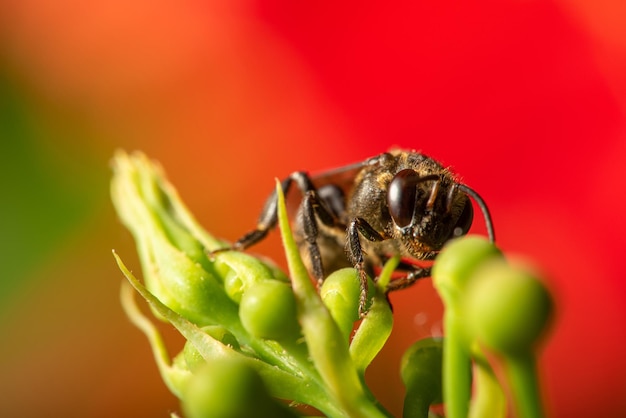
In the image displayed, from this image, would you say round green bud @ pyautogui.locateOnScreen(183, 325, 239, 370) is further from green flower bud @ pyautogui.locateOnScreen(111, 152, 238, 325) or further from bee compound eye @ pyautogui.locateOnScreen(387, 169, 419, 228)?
bee compound eye @ pyautogui.locateOnScreen(387, 169, 419, 228)

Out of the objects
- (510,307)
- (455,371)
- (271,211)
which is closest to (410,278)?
(271,211)

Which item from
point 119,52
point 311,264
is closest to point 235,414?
point 311,264

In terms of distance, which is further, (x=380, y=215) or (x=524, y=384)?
(x=380, y=215)

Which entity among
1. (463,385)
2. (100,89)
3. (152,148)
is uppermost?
(100,89)

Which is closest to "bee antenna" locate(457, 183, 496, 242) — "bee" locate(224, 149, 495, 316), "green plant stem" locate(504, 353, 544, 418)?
"bee" locate(224, 149, 495, 316)

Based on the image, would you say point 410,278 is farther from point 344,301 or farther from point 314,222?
point 344,301

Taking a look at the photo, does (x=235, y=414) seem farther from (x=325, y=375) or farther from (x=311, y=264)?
(x=311, y=264)

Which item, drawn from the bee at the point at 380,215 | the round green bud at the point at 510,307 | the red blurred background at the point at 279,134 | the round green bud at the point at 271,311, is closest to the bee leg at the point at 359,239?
the bee at the point at 380,215
